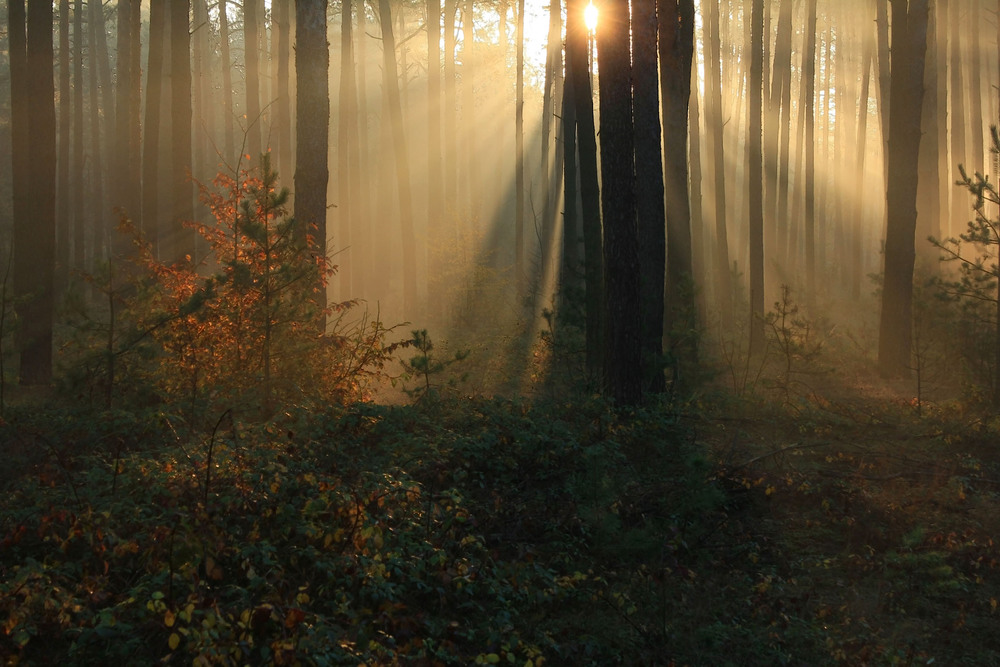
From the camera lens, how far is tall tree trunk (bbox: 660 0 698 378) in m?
12.9

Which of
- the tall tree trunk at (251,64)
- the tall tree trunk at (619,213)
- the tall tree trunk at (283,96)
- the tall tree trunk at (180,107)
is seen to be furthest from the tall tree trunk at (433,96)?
the tall tree trunk at (619,213)

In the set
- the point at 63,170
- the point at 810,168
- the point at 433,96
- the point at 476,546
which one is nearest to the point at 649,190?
the point at 476,546

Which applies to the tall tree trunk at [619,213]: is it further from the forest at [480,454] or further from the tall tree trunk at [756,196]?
the tall tree trunk at [756,196]

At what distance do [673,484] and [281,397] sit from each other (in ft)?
13.1

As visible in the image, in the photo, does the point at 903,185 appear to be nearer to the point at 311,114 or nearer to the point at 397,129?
the point at 311,114

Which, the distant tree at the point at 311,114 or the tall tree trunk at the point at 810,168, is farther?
the tall tree trunk at the point at 810,168

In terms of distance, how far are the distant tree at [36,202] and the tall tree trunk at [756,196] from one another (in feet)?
43.5

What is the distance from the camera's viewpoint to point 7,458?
6.48 m

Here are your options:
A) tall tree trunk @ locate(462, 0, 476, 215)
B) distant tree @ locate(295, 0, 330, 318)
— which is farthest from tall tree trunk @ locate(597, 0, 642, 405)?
tall tree trunk @ locate(462, 0, 476, 215)

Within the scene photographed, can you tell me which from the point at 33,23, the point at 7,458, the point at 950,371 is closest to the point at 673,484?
the point at 7,458

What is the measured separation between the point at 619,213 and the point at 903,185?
283 inches

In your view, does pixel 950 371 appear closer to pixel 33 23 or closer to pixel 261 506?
pixel 261 506

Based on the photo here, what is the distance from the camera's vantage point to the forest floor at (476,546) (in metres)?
4.10

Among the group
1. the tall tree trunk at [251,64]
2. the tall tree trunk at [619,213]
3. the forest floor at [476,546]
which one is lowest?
the forest floor at [476,546]
